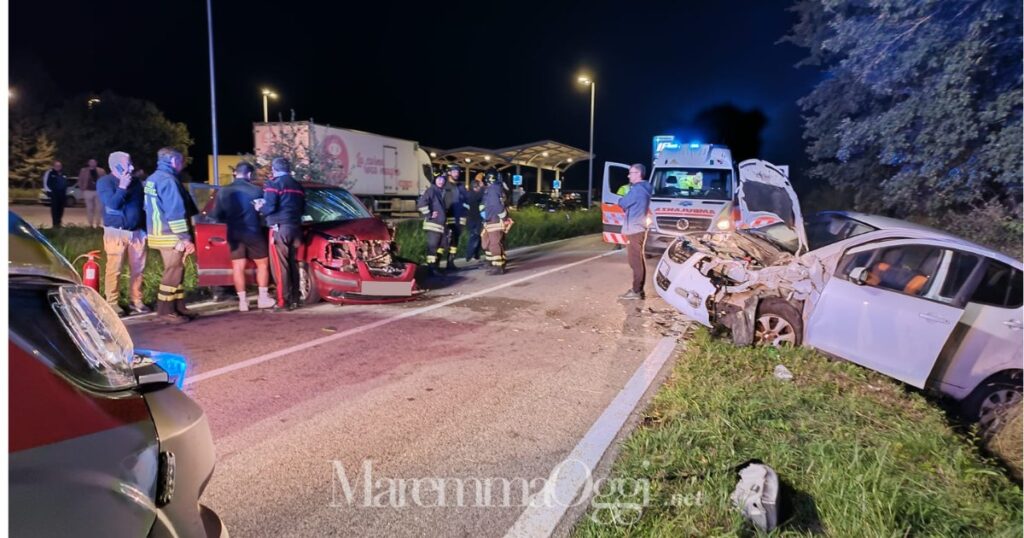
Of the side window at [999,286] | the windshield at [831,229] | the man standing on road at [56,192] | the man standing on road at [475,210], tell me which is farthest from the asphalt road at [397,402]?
the man standing on road at [56,192]

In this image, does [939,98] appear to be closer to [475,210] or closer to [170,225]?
[475,210]

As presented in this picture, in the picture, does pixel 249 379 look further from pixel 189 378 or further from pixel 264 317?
pixel 264 317

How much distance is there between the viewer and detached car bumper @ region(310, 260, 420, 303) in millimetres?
7664

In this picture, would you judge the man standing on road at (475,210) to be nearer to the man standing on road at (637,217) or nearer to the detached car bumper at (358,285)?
the man standing on road at (637,217)

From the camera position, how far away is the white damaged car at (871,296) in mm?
4762

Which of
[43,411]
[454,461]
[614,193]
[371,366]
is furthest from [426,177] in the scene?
[43,411]

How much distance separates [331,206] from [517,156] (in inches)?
981

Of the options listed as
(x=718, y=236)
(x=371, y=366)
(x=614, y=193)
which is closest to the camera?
(x=371, y=366)

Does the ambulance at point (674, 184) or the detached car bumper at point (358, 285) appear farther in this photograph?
the ambulance at point (674, 184)

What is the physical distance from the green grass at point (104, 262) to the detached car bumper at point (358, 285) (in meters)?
2.08

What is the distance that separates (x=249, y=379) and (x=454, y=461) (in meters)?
2.15

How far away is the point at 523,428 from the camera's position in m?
4.20

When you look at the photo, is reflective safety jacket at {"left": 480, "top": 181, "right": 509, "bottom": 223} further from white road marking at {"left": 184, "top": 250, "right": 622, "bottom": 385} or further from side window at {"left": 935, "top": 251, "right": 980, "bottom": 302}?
side window at {"left": 935, "top": 251, "right": 980, "bottom": 302}

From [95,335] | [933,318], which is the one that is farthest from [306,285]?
Result: [933,318]
